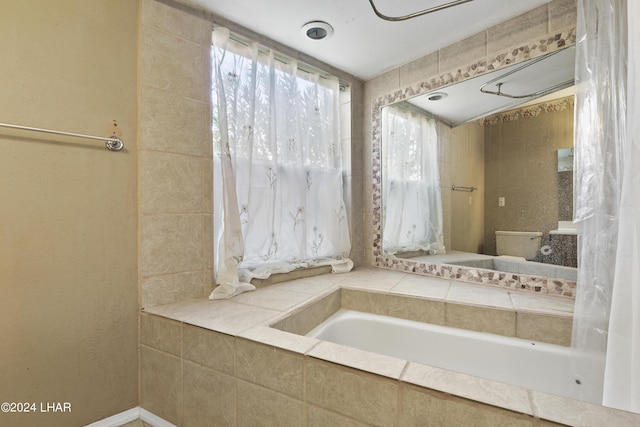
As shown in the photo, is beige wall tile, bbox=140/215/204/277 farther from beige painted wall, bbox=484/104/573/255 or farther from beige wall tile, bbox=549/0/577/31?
beige wall tile, bbox=549/0/577/31

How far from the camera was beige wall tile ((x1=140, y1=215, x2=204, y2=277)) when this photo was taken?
1.19 m

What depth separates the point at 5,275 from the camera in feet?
2.98

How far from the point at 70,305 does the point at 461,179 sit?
2003 mm

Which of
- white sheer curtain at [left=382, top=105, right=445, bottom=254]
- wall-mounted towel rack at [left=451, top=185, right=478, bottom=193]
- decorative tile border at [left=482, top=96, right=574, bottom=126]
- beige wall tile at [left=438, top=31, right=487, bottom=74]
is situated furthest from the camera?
white sheer curtain at [left=382, top=105, right=445, bottom=254]

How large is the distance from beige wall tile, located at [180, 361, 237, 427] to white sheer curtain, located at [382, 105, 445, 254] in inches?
54.1

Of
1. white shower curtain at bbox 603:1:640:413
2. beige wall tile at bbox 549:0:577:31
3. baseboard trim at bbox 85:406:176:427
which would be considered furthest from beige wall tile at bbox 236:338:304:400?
beige wall tile at bbox 549:0:577:31

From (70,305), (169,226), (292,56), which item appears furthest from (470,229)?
(70,305)

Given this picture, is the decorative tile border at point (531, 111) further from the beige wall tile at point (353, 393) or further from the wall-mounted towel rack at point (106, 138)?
the wall-mounted towel rack at point (106, 138)

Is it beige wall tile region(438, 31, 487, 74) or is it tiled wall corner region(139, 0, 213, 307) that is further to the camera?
beige wall tile region(438, 31, 487, 74)

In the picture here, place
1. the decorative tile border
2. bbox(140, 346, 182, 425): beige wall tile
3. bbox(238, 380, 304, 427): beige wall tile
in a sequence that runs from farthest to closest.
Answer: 1. the decorative tile border
2. bbox(140, 346, 182, 425): beige wall tile
3. bbox(238, 380, 304, 427): beige wall tile

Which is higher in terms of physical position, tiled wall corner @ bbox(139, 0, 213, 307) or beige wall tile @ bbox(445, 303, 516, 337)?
tiled wall corner @ bbox(139, 0, 213, 307)

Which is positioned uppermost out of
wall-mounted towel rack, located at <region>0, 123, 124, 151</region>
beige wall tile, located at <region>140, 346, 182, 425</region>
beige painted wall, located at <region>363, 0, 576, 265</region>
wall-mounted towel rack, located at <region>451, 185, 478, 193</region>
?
beige painted wall, located at <region>363, 0, 576, 265</region>

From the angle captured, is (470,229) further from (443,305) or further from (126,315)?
(126,315)

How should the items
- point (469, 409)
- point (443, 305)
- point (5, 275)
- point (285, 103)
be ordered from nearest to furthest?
point (469, 409) → point (5, 275) → point (443, 305) → point (285, 103)
